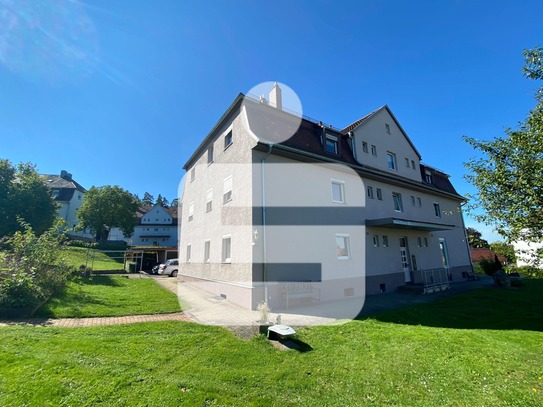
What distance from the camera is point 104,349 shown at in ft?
17.3

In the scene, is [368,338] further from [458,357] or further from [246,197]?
[246,197]

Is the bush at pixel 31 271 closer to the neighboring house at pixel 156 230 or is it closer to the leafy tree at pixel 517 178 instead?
the leafy tree at pixel 517 178

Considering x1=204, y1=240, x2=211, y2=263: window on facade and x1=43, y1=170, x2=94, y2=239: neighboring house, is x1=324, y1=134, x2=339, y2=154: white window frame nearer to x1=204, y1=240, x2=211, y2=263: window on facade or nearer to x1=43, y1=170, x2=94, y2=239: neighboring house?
x1=204, y1=240, x2=211, y2=263: window on facade

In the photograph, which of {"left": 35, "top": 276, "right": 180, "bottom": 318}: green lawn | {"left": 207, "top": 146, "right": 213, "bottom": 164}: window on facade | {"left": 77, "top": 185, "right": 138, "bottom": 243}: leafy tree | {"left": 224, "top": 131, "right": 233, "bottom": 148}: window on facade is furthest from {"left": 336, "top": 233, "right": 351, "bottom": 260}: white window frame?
{"left": 77, "top": 185, "right": 138, "bottom": 243}: leafy tree

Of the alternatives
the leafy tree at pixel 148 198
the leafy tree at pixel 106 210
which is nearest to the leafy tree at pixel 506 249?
the leafy tree at pixel 106 210

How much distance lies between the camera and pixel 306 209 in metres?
11.9

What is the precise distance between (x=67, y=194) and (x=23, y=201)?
1864cm

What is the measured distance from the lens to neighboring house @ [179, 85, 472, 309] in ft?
36.1

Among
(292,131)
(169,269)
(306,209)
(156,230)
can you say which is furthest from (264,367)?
(156,230)

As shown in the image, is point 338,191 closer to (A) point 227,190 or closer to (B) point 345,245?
(B) point 345,245

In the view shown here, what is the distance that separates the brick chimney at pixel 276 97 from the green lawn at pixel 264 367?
1251 centimetres

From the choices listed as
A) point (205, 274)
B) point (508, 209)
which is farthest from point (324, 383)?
point (205, 274)

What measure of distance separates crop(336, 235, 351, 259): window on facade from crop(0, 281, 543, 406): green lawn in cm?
546

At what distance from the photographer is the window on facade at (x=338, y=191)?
13523 mm
